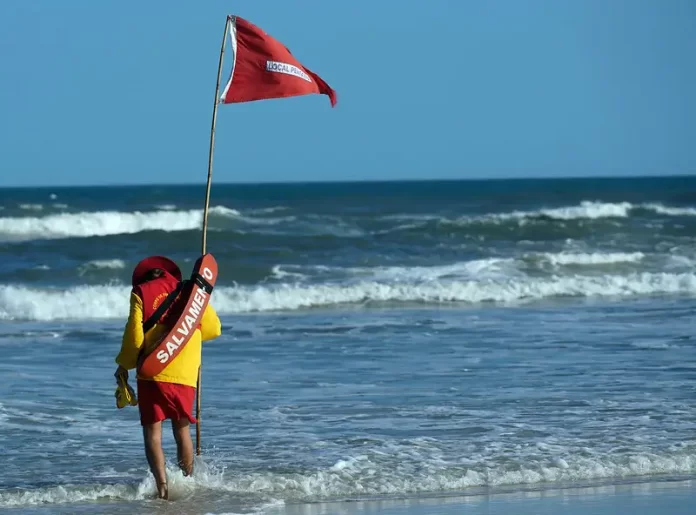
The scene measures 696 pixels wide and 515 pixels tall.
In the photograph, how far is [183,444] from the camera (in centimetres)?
605

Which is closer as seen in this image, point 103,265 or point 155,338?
point 155,338

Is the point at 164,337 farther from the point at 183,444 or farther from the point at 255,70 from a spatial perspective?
the point at 255,70

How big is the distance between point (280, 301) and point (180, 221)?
20.6 m

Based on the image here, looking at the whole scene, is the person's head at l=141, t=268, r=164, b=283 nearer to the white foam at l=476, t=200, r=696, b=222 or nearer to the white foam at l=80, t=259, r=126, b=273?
the white foam at l=80, t=259, r=126, b=273

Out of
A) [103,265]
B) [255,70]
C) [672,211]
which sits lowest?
[103,265]

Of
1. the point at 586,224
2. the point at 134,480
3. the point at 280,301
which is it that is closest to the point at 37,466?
the point at 134,480

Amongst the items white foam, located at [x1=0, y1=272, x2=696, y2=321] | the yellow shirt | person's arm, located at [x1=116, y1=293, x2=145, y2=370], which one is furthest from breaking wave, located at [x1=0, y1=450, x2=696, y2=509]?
white foam, located at [x1=0, y1=272, x2=696, y2=321]

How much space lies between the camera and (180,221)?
3734cm

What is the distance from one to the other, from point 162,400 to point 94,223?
101 ft

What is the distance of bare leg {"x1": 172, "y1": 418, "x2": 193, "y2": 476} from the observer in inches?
233

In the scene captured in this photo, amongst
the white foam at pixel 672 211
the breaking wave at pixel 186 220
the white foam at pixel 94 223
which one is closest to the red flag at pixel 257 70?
the breaking wave at pixel 186 220

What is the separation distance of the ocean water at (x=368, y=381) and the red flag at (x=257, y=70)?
7.05 ft

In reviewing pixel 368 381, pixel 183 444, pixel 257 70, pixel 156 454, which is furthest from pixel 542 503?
pixel 368 381

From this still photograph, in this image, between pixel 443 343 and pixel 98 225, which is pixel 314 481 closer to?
pixel 443 343
